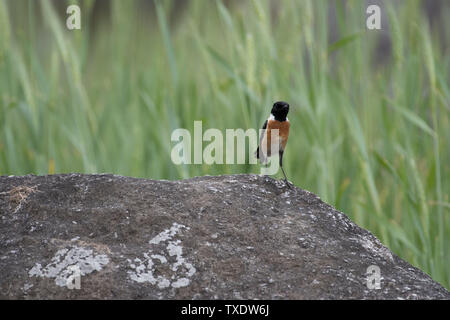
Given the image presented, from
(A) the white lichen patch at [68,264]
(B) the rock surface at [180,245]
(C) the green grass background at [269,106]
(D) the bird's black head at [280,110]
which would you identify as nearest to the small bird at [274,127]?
(D) the bird's black head at [280,110]

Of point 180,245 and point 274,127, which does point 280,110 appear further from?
point 180,245

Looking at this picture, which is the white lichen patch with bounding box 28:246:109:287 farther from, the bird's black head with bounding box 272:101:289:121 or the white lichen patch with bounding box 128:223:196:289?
the bird's black head with bounding box 272:101:289:121

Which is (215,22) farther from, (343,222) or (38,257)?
(38,257)

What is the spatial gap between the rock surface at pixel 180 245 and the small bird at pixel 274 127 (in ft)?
1.41

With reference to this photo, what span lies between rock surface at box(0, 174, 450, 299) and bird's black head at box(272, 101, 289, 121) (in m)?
0.42

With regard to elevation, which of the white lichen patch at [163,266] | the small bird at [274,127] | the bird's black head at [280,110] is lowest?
the white lichen patch at [163,266]

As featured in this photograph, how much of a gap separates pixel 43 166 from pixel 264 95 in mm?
1234

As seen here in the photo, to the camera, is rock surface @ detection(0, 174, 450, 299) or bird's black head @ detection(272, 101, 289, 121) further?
bird's black head @ detection(272, 101, 289, 121)

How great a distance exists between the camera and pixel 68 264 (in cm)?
173

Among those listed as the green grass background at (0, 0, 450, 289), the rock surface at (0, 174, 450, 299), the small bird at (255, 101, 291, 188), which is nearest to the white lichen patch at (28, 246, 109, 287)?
the rock surface at (0, 174, 450, 299)

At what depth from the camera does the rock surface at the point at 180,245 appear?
1.69 metres

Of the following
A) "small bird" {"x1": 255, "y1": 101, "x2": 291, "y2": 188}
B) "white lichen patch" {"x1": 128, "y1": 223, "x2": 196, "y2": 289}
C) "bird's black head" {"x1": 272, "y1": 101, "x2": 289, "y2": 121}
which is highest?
"bird's black head" {"x1": 272, "y1": 101, "x2": 289, "y2": 121}

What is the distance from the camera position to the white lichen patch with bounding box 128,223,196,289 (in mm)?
1697

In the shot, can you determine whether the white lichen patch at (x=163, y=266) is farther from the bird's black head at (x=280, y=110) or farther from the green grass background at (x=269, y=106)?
the green grass background at (x=269, y=106)
